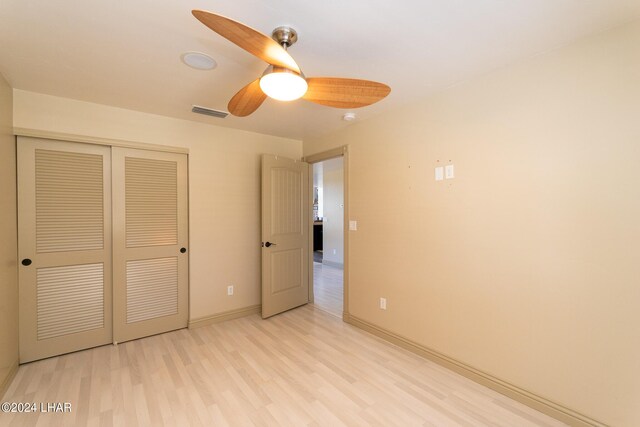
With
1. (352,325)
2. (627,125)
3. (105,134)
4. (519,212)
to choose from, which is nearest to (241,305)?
(352,325)

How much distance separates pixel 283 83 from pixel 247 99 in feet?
1.46

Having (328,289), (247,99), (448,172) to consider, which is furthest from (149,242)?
(448,172)

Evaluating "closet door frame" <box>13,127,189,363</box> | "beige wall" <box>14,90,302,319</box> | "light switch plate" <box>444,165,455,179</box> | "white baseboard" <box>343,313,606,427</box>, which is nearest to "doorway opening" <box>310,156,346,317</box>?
"beige wall" <box>14,90,302,319</box>

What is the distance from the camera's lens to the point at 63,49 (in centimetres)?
176

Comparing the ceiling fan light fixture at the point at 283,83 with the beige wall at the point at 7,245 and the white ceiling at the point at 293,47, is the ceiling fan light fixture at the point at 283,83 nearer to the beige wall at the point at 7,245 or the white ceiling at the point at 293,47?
the white ceiling at the point at 293,47

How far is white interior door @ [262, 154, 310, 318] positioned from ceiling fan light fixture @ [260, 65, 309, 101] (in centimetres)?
188

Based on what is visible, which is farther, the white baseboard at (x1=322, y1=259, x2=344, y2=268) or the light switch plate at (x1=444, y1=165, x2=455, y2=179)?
the white baseboard at (x1=322, y1=259, x2=344, y2=268)

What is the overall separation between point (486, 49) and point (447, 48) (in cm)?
26

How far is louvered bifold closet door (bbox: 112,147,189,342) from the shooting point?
2.80 meters

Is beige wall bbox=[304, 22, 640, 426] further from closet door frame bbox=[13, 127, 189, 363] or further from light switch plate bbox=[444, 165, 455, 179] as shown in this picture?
closet door frame bbox=[13, 127, 189, 363]

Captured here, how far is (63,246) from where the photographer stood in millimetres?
2566

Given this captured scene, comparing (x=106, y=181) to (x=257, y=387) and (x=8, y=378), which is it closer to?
(x=8, y=378)

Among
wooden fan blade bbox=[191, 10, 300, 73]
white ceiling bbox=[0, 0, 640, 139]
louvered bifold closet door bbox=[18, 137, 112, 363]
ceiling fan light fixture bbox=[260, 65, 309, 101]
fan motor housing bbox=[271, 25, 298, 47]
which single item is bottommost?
louvered bifold closet door bbox=[18, 137, 112, 363]

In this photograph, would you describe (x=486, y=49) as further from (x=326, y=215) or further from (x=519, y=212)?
(x=326, y=215)
